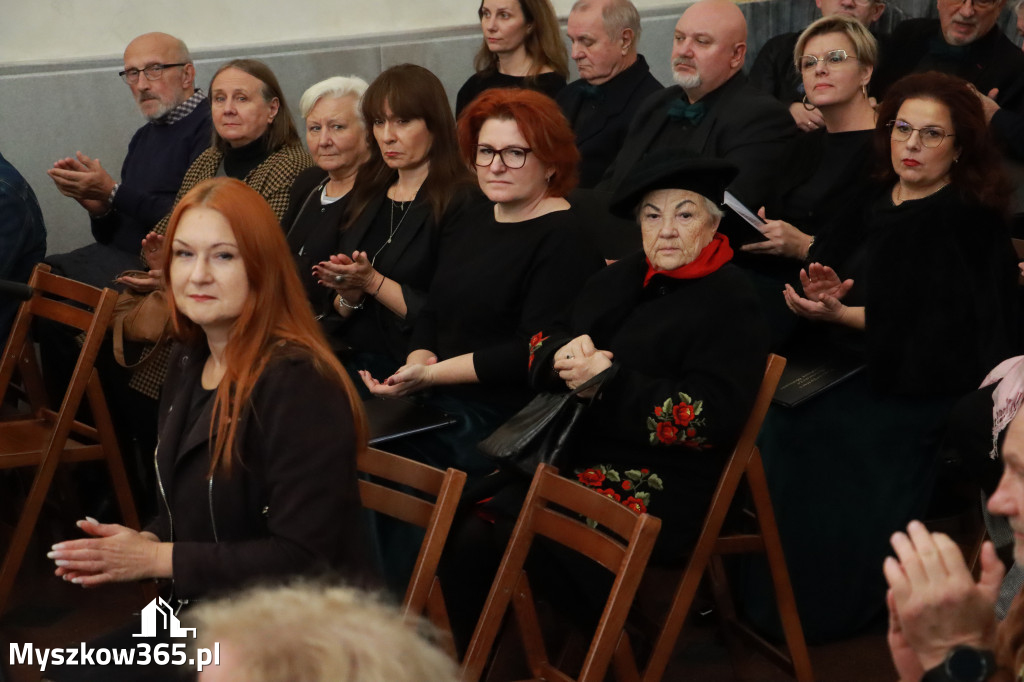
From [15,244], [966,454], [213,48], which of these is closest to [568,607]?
[966,454]

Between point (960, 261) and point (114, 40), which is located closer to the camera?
point (960, 261)

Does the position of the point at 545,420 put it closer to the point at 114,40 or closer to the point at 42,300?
the point at 42,300

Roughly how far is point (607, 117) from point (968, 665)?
12.5 ft

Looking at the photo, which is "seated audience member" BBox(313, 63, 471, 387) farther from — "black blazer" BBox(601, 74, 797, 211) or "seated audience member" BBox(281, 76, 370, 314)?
"black blazer" BBox(601, 74, 797, 211)

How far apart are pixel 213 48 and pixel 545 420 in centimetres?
429

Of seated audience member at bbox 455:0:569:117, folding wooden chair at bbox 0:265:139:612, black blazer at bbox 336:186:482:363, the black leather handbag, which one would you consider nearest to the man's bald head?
seated audience member at bbox 455:0:569:117

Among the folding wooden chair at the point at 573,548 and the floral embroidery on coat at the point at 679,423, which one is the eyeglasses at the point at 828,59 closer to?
the floral embroidery on coat at the point at 679,423

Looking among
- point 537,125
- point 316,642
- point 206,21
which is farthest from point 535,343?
point 206,21

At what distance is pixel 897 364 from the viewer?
3.44m

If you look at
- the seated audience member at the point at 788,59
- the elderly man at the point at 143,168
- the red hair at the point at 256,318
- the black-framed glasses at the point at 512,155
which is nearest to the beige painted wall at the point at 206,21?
the elderly man at the point at 143,168

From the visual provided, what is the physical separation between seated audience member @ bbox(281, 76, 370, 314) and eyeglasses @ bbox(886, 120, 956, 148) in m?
1.94

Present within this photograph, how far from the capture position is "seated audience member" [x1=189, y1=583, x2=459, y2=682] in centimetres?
133

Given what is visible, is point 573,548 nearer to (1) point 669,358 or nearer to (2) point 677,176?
(1) point 669,358

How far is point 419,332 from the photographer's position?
12.5 feet
